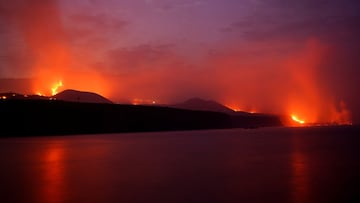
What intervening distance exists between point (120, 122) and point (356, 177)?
6925 inches

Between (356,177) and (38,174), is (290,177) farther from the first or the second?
(38,174)

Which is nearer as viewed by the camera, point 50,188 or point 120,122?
point 50,188

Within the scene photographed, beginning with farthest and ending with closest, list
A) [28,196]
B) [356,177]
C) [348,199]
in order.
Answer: [356,177]
[28,196]
[348,199]

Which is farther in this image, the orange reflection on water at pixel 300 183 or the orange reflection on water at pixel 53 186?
the orange reflection on water at pixel 53 186

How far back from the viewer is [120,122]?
195000 millimetres

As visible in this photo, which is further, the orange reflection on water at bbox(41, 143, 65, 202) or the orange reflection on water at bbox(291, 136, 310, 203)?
the orange reflection on water at bbox(41, 143, 65, 202)

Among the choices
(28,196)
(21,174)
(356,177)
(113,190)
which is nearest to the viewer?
(28,196)

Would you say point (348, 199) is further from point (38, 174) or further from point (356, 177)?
point (38, 174)

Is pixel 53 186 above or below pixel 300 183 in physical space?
above

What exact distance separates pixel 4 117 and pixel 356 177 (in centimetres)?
13531

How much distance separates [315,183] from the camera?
21.4 metres

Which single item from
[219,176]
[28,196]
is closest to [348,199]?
[219,176]

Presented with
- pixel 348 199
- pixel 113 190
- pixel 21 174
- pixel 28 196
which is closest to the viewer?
pixel 348 199

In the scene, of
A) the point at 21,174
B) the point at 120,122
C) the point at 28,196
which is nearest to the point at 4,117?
the point at 120,122
